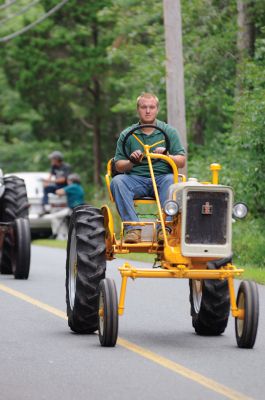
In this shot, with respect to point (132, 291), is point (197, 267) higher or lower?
higher

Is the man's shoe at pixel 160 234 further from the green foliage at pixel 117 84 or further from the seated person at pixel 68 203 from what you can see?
the seated person at pixel 68 203

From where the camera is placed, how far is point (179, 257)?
1202 centimetres

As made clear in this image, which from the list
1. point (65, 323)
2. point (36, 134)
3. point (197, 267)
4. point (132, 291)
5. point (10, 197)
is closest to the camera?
point (197, 267)

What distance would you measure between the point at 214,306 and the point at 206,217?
3.43ft

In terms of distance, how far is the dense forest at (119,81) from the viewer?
26297mm

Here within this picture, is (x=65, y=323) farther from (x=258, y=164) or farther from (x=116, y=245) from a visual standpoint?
(x=258, y=164)

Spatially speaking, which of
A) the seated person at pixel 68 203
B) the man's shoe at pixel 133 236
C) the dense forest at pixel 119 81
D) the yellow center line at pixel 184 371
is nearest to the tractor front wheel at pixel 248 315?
the yellow center line at pixel 184 371

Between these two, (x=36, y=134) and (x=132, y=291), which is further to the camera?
(x=36, y=134)

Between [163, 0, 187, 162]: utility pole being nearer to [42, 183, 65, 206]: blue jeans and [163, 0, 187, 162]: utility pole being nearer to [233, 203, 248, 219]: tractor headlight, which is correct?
[42, 183, 65, 206]: blue jeans

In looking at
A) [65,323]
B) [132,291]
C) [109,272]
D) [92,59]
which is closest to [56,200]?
[92,59]

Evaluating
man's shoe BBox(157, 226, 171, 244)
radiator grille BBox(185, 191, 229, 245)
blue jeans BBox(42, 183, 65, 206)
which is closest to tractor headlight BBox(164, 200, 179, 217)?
radiator grille BBox(185, 191, 229, 245)

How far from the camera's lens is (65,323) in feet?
44.9

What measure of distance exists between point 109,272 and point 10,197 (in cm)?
203

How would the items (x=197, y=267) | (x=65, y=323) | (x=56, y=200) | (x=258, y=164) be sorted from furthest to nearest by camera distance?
(x=56, y=200), (x=258, y=164), (x=65, y=323), (x=197, y=267)
